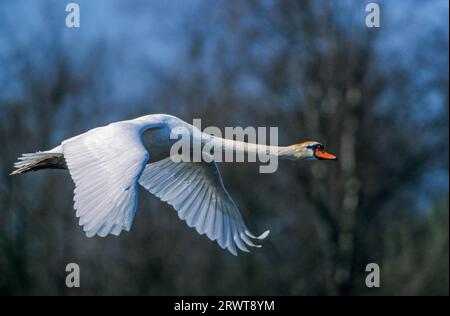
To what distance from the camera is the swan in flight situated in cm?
803

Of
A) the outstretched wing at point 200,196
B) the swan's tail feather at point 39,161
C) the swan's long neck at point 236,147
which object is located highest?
the swan's long neck at point 236,147

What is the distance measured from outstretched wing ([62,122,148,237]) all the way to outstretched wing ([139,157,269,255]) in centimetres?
173

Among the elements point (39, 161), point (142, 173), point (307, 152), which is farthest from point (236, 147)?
point (39, 161)

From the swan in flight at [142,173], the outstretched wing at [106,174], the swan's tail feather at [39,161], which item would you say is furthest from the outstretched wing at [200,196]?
the outstretched wing at [106,174]

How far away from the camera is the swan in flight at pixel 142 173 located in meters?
8.03

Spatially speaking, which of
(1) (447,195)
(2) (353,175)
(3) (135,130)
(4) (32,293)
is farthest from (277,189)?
(3) (135,130)

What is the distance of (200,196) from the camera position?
35.8ft

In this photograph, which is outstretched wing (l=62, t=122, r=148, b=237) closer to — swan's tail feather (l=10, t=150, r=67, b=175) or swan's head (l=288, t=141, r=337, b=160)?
swan's tail feather (l=10, t=150, r=67, b=175)

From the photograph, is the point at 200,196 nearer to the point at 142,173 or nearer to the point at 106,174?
→ the point at 142,173

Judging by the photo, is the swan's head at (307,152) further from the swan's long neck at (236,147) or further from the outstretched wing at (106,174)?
the outstretched wing at (106,174)

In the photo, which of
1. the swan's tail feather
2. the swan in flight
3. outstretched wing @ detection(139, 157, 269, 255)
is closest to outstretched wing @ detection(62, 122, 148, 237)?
the swan in flight

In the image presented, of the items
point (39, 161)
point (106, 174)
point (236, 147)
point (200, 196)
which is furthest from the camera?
point (200, 196)

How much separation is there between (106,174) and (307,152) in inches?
103

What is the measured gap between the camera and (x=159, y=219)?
25000 millimetres
